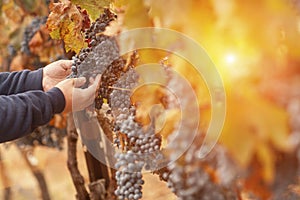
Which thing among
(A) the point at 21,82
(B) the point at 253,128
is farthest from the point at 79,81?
(B) the point at 253,128

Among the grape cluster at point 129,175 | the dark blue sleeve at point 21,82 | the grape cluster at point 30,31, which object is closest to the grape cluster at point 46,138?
the grape cluster at point 30,31

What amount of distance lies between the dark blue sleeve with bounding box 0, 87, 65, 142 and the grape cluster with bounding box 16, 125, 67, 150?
2.24 m

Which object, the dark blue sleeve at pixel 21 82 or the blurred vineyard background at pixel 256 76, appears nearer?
the blurred vineyard background at pixel 256 76

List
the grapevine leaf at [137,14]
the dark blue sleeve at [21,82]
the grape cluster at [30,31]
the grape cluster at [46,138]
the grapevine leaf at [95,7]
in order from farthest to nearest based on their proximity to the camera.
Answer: the grape cluster at [46,138] < the grape cluster at [30,31] < the dark blue sleeve at [21,82] < the grapevine leaf at [95,7] < the grapevine leaf at [137,14]

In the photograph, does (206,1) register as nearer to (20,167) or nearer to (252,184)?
(252,184)

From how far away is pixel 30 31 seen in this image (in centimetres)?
307

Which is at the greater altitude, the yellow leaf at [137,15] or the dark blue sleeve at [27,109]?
the yellow leaf at [137,15]

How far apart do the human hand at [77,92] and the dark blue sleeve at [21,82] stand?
288mm

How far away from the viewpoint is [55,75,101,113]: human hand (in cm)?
125

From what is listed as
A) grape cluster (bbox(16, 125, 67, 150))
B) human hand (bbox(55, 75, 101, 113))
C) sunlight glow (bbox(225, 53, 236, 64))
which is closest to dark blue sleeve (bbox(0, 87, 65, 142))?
human hand (bbox(55, 75, 101, 113))

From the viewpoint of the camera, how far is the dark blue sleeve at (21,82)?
1.55 metres

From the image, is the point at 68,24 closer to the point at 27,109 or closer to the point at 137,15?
the point at 27,109

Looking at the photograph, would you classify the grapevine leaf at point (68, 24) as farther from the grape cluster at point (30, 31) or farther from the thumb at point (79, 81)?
the grape cluster at point (30, 31)

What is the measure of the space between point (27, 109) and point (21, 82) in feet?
1.13
